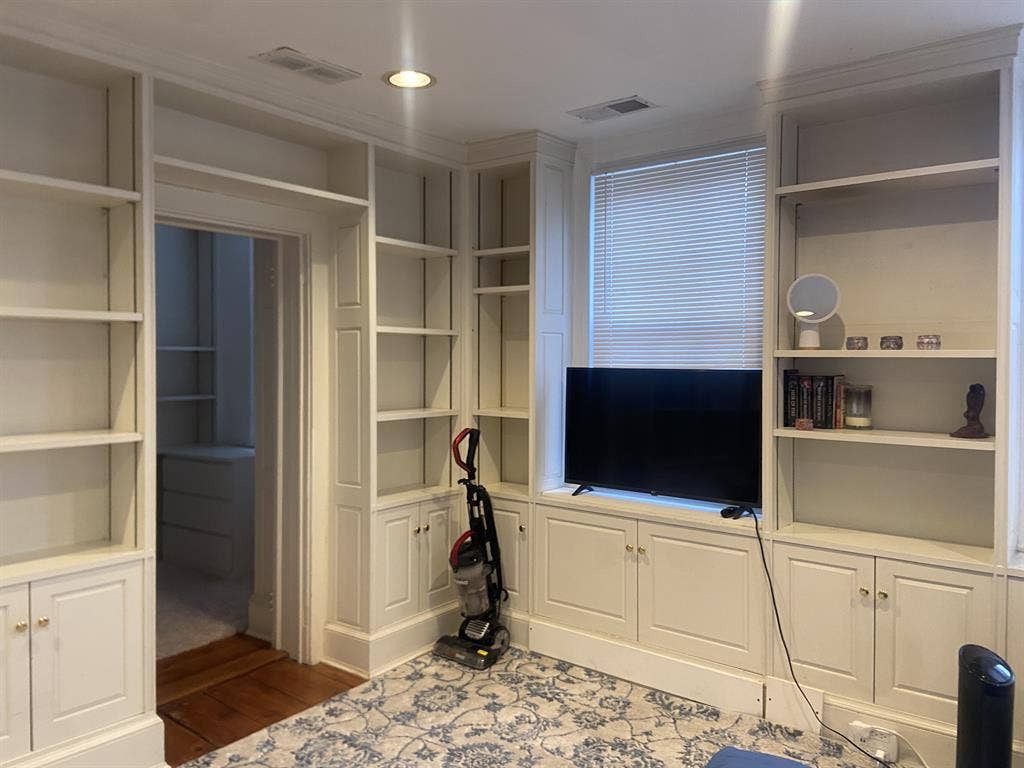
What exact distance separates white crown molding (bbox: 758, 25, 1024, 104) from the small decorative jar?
1.20 m

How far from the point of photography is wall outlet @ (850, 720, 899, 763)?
2.90 m

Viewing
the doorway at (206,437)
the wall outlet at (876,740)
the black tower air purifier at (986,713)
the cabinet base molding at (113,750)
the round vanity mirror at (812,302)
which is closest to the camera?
the black tower air purifier at (986,713)

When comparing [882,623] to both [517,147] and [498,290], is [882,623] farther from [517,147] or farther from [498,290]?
[517,147]

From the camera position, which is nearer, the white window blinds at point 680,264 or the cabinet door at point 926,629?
the cabinet door at point 926,629

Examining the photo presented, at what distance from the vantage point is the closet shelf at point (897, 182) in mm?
2752

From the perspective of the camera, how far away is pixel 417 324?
419 centimetres

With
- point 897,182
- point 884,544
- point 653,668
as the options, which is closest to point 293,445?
point 653,668

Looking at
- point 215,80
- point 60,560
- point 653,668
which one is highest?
point 215,80

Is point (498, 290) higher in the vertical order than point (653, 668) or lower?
higher

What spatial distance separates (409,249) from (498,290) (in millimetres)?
504

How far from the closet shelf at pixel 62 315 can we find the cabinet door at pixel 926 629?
2938mm

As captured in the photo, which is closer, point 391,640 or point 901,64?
point 901,64

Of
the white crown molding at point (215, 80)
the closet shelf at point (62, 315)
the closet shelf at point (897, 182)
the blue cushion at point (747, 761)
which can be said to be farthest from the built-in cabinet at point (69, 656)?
the closet shelf at point (897, 182)

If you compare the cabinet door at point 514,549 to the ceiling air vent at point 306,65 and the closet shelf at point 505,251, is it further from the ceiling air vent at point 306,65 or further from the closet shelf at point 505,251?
the ceiling air vent at point 306,65
